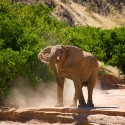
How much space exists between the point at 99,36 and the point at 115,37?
9.62ft

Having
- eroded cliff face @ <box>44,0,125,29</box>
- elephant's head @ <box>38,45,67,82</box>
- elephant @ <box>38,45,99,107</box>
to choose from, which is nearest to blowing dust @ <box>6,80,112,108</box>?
elephant @ <box>38,45,99,107</box>

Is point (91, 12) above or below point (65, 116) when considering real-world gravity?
above

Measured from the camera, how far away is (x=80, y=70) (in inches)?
567

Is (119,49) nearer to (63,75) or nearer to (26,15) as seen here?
(26,15)

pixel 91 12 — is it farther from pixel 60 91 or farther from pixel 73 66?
pixel 73 66

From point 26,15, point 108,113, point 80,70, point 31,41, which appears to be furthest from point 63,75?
point 26,15

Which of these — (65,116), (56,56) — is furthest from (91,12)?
(65,116)

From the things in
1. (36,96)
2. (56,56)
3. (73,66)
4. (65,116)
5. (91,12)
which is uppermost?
(91,12)

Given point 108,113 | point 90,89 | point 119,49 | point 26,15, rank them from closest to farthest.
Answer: point 108,113 → point 90,89 → point 26,15 → point 119,49

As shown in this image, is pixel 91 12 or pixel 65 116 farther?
pixel 91 12

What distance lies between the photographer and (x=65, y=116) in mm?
13641

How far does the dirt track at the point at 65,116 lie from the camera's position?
1266cm

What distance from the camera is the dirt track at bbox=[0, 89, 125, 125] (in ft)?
41.5

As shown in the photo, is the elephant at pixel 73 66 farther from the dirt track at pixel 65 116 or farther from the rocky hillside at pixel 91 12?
the rocky hillside at pixel 91 12
